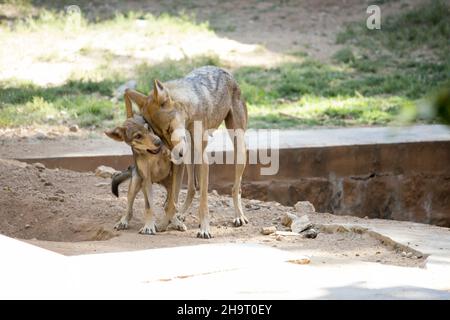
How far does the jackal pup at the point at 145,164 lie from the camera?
25.7 feet

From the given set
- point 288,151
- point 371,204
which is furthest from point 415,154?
point 288,151

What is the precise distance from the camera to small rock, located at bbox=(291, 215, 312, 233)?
8.39 m

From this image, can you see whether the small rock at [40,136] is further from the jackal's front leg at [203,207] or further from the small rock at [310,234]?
the small rock at [310,234]

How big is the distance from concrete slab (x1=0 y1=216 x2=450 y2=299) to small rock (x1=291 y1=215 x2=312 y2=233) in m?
1.61

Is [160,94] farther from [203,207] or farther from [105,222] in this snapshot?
[105,222]

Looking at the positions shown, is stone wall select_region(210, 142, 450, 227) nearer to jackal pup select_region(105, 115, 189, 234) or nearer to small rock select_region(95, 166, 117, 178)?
small rock select_region(95, 166, 117, 178)

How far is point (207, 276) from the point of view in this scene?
5.83m

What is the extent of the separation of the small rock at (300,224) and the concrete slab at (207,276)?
1.61 metres

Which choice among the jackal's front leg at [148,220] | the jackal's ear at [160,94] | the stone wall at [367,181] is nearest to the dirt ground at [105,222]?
the jackal's front leg at [148,220]

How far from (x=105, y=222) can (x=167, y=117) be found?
129 centimetres

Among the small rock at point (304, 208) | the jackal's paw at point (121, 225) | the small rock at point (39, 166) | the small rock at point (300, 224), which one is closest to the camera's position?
the jackal's paw at point (121, 225)

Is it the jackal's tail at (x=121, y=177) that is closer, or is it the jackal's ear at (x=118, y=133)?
the jackal's ear at (x=118, y=133)

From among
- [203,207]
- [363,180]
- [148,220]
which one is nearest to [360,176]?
[363,180]

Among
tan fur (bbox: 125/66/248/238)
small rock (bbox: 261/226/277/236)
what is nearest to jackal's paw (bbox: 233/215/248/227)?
tan fur (bbox: 125/66/248/238)
